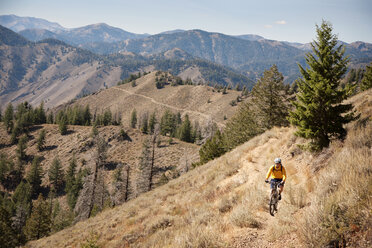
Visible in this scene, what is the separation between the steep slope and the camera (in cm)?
15050

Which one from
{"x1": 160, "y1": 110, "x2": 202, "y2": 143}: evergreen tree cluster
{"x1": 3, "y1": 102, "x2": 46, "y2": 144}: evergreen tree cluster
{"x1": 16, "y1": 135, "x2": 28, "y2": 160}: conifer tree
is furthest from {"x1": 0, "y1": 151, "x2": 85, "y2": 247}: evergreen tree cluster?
{"x1": 160, "y1": 110, "x2": 202, "y2": 143}: evergreen tree cluster

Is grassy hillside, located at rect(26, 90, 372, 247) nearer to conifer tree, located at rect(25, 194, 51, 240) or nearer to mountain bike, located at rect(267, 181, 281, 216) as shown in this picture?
mountain bike, located at rect(267, 181, 281, 216)

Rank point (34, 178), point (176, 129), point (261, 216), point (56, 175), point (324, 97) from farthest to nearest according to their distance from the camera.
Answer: point (176, 129)
point (34, 178)
point (56, 175)
point (324, 97)
point (261, 216)

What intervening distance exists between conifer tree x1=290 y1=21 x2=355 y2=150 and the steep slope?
407ft

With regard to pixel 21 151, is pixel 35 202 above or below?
above

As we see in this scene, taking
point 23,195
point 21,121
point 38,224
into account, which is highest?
point 21,121

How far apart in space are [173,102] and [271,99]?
14705 cm

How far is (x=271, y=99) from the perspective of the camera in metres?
26.5

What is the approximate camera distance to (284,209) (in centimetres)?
691

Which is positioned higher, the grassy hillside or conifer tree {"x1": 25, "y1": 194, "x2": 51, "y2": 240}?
the grassy hillside

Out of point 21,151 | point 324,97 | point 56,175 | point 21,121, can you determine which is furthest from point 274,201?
point 21,121

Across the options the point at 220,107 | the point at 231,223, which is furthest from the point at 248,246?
the point at 220,107

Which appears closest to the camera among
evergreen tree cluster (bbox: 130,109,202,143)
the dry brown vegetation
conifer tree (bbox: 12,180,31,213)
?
conifer tree (bbox: 12,180,31,213)

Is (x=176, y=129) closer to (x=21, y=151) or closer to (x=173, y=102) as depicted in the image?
(x=21, y=151)
